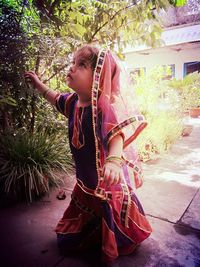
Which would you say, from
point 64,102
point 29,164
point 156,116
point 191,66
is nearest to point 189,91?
point 156,116

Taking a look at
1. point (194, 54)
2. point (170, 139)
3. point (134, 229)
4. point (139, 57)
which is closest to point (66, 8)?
point (134, 229)

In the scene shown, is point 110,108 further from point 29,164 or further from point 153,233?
point 29,164

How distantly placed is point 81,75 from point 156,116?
5.41 meters

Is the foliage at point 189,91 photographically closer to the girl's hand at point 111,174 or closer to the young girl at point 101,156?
the young girl at point 101,156

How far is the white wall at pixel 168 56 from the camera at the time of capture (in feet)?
43.2

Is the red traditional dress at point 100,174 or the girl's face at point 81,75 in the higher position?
the girl's face at point 81,75

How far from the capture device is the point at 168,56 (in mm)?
14055

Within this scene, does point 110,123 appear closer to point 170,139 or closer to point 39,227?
Result: point 39,227

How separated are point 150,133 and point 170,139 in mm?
647

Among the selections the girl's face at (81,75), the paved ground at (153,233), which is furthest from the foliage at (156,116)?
the girl's face at (81,75)

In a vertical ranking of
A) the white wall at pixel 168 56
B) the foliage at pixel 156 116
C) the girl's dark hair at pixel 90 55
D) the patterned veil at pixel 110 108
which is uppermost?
the white wall at pixel 168 56

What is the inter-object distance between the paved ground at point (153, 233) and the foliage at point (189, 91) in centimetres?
644

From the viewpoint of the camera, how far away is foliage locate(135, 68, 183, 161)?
510 cm

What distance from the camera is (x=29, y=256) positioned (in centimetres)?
195
